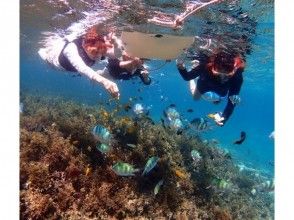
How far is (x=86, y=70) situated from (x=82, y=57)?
2567 mm

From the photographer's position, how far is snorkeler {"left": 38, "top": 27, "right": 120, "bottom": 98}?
6.09 meters

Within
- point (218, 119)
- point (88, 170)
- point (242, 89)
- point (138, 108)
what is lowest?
point (242, 89)

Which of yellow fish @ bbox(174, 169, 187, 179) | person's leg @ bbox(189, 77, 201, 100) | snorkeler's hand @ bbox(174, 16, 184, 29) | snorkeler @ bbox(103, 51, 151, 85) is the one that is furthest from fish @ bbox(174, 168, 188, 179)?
snorkeler's hand @ bbox(174, 16, 184, 29)

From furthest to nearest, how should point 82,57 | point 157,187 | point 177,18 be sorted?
point 177,18
point 82,57
point 157,187

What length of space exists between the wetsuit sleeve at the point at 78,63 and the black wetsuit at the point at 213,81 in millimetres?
3476

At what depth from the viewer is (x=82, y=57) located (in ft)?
29.8

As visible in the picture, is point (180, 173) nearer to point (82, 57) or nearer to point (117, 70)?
point (117, 70)

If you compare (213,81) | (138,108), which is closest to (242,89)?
(213,81)

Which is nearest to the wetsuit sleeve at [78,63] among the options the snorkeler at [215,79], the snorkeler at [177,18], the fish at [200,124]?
the fish at [200,124]

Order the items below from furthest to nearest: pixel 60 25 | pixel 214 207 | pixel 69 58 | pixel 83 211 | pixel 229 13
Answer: pixel 60 25, pixel 229 13, pixel 214 207, pixel 69 58, pixel 83 211
